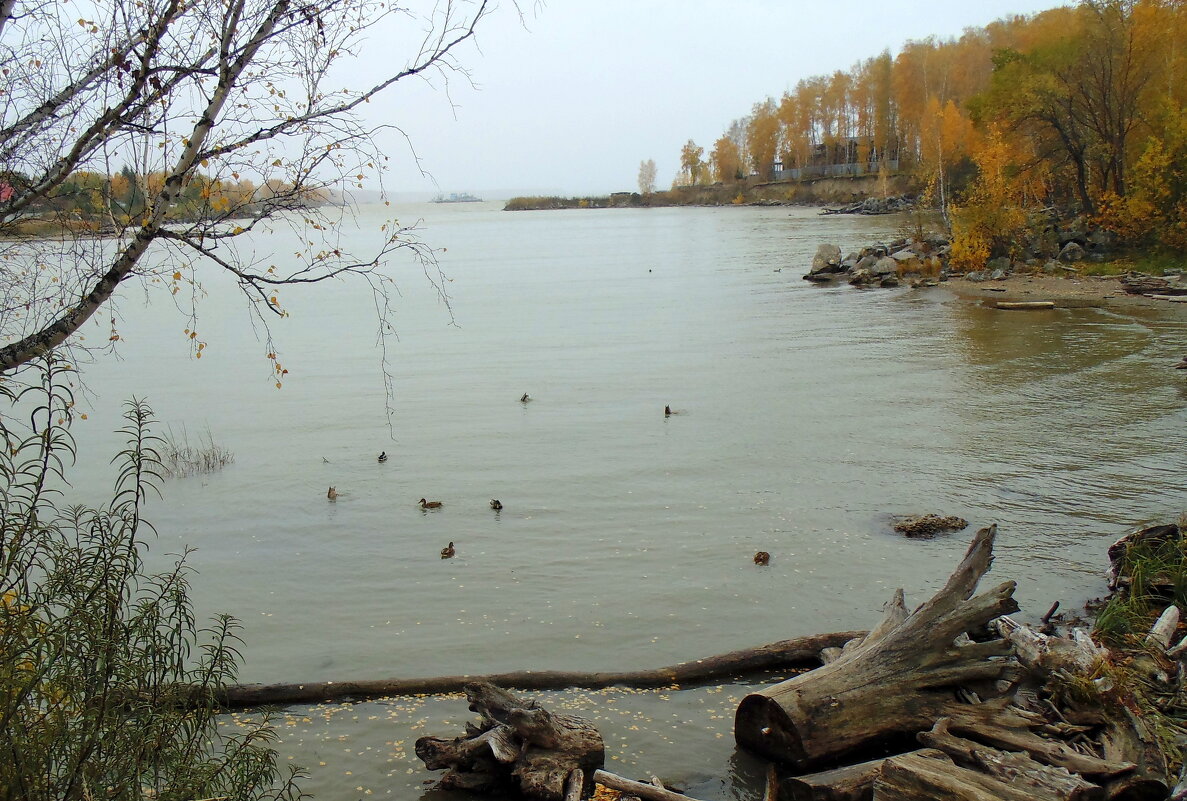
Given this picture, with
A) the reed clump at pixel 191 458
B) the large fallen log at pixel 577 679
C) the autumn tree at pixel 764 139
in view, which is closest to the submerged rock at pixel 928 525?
the large fallen log at pixel 577 679

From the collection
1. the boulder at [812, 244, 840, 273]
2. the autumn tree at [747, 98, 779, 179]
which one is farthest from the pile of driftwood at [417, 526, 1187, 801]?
the autumn tree at [747, 98, 779, 179]

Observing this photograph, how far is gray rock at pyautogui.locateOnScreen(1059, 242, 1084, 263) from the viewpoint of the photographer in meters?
38.7

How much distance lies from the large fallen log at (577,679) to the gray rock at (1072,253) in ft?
120

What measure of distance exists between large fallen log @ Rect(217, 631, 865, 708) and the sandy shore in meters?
26.4

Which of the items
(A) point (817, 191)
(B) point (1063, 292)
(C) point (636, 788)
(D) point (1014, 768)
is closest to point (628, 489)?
(C) point (636, 788)

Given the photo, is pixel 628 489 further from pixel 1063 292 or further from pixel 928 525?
pixel 1063 292

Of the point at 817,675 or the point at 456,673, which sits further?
the point at 456,673

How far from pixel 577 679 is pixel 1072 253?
38.2 meters

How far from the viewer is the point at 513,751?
19.9 ft

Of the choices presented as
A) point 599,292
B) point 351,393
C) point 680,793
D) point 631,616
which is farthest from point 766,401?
point 599,292

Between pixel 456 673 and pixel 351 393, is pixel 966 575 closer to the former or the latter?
pixel 456 673

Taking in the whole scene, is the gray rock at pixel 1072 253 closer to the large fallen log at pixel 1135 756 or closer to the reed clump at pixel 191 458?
the reed clump at pixel 191 458

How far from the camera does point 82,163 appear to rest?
17.1 feet

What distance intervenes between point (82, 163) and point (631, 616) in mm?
6355
